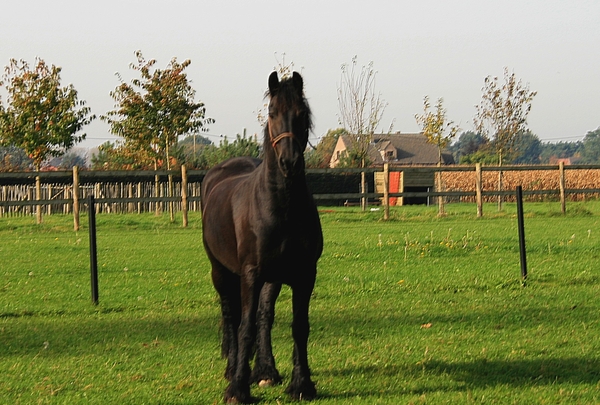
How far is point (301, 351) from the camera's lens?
598 cm

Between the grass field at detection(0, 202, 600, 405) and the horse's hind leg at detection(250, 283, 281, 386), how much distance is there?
0.53ft

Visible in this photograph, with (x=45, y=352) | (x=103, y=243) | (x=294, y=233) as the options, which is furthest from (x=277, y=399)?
(x=103, y=243)

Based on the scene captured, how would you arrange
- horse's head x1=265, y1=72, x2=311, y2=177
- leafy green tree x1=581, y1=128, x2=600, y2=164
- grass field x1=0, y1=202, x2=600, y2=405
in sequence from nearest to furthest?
horse's head x1=265, y1=72, x2=311, y2=177, grass field x1=0, y1=202, x2=600, y2=405, leafy green tree x1=581, y1=128, x2=600, y2=164

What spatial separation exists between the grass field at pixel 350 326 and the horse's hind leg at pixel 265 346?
163 mm

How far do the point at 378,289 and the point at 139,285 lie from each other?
3562mm

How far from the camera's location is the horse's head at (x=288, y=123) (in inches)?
207

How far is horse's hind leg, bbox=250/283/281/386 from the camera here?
633 cm

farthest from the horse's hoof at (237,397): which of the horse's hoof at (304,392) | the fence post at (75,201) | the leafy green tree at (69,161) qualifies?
the leafy green tree at (69,161)

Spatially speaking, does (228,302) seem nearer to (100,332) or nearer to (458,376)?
(458,376)

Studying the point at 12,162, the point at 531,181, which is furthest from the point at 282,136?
the point at 12,162

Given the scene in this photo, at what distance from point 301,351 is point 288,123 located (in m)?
1.74

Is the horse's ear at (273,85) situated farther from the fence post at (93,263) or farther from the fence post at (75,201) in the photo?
the fence post at (75,201)

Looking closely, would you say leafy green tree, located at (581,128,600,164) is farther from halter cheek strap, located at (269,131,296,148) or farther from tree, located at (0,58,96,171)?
halter cheek strap, located at (269,131,296,148)

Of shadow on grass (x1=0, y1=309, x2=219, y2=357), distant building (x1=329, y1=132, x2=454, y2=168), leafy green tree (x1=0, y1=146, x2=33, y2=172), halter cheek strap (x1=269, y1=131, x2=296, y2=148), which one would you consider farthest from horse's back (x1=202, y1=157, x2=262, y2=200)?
distant building (x1=329, y1=132, x2=454, y2=168)
